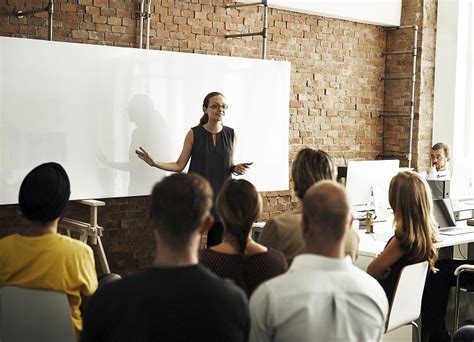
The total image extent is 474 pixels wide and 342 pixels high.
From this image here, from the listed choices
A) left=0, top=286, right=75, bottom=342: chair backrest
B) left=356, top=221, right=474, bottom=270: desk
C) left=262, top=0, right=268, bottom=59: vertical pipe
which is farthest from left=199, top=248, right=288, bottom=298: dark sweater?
left=262, top=0, right=268, bottom=59: vertical pipe

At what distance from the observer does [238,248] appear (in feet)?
9.64

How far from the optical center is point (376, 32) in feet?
30.4

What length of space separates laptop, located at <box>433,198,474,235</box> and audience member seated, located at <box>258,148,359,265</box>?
2.43 meters

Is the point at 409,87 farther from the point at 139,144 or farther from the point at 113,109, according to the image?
the point at 113,109

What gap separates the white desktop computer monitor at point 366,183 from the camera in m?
5.87

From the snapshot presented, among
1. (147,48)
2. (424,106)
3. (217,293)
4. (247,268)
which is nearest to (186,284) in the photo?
(217,293)

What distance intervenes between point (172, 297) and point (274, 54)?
247 inches

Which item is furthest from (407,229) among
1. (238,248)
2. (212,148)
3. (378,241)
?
(212,148)

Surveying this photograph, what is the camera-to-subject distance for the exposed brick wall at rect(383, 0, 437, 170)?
30.0 ft

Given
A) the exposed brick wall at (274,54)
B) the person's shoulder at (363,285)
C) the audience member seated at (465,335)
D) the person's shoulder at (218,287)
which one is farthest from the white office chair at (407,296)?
the exposed brick wall at (274,54)

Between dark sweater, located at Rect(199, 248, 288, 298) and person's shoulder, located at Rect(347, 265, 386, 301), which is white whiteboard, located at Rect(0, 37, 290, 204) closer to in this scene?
dark sweater, located at Rect(199, 248, 288, 298)

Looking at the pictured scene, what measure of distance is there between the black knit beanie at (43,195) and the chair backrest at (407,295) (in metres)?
1.98

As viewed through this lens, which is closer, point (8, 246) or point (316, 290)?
point (316, 290)

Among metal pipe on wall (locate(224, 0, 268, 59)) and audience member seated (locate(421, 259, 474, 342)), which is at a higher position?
metal pipe on wall (locate(224, 0, 268, 59))
